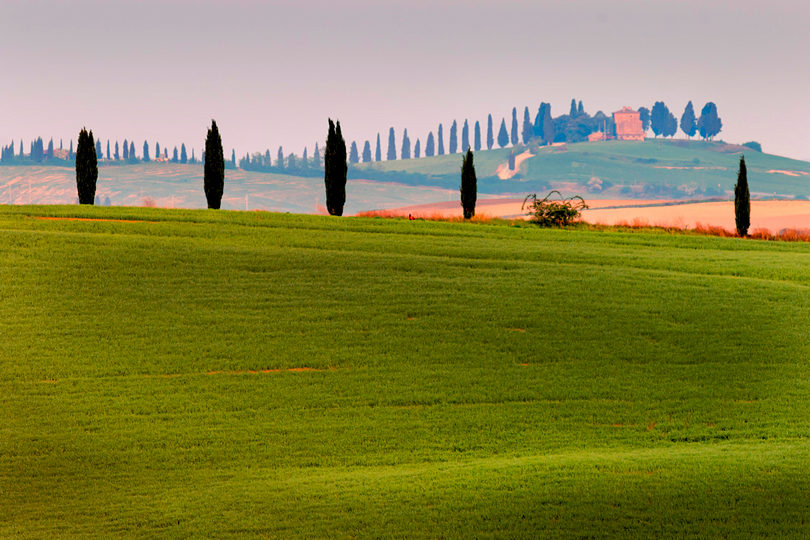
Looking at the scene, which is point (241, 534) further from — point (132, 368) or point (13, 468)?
point (132, 368)

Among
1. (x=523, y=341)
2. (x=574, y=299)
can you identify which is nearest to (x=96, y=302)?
(x=523, y=341)

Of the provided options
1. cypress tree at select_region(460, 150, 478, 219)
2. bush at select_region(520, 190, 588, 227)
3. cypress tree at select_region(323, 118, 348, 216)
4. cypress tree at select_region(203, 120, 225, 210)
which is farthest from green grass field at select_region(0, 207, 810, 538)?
cypress tree at select_region(460, 150, 478, 219)

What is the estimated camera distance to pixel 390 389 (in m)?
17.6

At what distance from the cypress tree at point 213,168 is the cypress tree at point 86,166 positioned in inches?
213

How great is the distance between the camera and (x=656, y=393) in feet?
58.6

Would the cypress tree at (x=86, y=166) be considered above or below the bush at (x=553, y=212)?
above

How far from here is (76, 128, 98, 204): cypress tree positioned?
3959 cm

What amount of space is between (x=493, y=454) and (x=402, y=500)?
2.72 meters

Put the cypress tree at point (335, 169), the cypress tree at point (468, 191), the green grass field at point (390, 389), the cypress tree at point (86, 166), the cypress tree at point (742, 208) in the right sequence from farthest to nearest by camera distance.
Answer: the cypress tree at point (468, 191), the cypress tree at point (742, 208), the cypress tree at point (335, 169), the cypress tree at point (86, 166), the green grass field at point (390, 389)

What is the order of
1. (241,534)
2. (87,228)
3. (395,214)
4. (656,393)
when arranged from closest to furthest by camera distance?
1. (241,534)
2. (656,393)
3. (87,228)
4. (395,214)

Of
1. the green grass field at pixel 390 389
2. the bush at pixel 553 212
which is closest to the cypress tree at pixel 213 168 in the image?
the green grass field at pixel 390 389

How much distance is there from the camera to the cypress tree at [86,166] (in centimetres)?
3959

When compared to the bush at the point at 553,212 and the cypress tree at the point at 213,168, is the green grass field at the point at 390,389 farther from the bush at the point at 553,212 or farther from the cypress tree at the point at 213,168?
the cypress tree at the point at 213,168

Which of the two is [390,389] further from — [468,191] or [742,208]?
[742,208]
